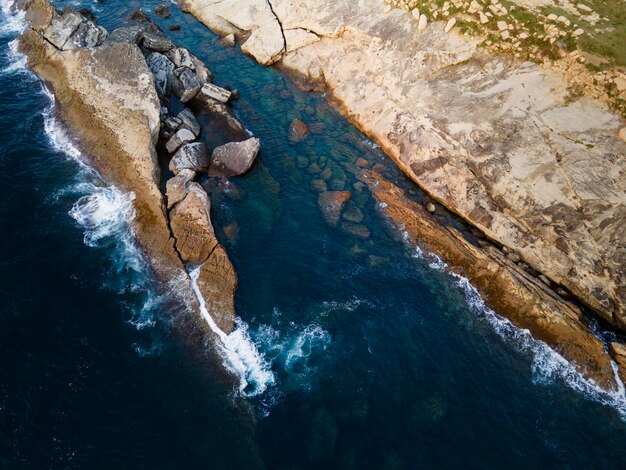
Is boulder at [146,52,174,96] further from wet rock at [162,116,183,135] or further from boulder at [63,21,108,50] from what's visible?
boulder at [63,21,108,50]

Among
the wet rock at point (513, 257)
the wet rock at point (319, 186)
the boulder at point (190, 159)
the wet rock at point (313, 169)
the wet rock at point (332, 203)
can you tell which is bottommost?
the wet rock at point (513, 257)

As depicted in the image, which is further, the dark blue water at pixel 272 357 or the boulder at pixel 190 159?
the boulder at pixel 190 159

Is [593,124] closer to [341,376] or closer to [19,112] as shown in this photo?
[341,376]

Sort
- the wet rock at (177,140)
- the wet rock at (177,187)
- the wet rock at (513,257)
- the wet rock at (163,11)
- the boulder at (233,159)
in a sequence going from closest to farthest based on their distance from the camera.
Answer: the wet rock at (177,187) → the wet rock at (513,257) → the boulder at (233,159) → the wet rock at (177,140) → the wet rock at (163,11)

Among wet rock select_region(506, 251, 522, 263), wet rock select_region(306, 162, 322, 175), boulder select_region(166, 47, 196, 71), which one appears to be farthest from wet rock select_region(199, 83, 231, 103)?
wet rock select_region(506, 251, 522, 263)

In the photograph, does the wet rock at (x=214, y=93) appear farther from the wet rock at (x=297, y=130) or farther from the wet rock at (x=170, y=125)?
the wet rock at (x=297, y=130)

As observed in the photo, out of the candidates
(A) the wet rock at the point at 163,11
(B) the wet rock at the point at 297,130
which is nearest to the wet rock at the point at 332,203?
(B) the wet rock at the point at 297,130
